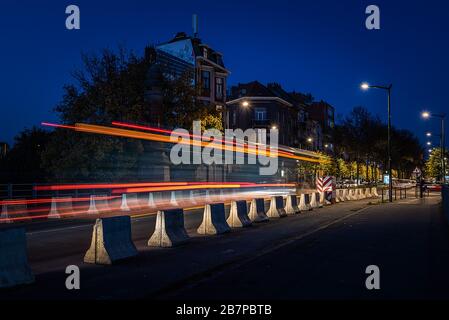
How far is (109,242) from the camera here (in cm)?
1039

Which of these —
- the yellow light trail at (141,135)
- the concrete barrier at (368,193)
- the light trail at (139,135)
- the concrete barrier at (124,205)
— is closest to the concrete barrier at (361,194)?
the concrete barrier at (368,193)

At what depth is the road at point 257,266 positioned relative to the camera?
8016 mm

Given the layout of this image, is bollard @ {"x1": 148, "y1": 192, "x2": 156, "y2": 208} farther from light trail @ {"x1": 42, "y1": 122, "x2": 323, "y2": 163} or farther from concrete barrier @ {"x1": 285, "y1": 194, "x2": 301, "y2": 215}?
concrete barrier @ {"x1": 285, "y1": 194, "x2": 301, "y2": 215}

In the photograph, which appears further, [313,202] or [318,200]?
[318,200]

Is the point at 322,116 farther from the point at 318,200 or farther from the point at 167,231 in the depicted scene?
the point at 167,231

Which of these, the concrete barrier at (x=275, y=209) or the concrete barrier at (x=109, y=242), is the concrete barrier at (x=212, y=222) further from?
the concrete barrier at (x=275, y=209)

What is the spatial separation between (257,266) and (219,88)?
51153mm

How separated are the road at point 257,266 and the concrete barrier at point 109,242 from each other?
22 cm

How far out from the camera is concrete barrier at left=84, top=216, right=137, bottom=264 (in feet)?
33.6

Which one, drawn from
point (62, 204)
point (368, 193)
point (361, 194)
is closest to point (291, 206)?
point (62, 204)

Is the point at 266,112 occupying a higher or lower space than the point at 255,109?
lower

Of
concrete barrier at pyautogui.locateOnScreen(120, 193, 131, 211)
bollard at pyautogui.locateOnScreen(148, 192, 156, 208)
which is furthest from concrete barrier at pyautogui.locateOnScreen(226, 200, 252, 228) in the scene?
bollard at pyautogui.locateOnScreen(148, 192, 156, 208)

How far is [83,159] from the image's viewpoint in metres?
29.8

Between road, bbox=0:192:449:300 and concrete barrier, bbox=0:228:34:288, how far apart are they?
0.62 ft
